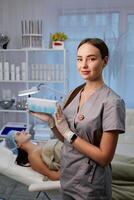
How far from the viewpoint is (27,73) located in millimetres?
3387

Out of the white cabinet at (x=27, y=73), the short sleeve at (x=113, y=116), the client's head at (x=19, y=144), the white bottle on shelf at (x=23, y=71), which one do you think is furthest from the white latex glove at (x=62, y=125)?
the white bottle on shelf at (x=23, y=71)

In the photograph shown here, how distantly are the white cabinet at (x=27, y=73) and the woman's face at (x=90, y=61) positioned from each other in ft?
7.06

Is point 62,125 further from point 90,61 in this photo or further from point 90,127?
point 90,61

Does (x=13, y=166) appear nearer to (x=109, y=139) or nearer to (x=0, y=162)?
(x=0, y=162)

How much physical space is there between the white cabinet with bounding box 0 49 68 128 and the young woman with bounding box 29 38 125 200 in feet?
6.98

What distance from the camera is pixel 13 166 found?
203 cm

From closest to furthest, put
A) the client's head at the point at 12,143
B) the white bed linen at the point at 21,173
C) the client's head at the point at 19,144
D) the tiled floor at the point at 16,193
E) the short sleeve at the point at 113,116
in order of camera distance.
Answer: the short sleeve at the point at 113,116 < the white bed linen at the point at 21,173 < the client's head at the point at 19,144 < the client's head at the point at 12,143 < the tiled floor at the point at 16,193

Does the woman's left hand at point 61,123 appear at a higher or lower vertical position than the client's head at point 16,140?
higher

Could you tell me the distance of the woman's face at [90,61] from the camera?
109 cm

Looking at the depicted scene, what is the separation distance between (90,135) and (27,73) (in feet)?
7.89

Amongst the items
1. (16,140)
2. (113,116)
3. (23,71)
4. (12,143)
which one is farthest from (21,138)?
(23,71)

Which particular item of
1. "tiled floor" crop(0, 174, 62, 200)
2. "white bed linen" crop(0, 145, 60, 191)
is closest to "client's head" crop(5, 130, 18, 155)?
"white bed linen" crop(0, 145, 60, 191)

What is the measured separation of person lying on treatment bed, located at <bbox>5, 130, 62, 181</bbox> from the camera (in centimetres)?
197

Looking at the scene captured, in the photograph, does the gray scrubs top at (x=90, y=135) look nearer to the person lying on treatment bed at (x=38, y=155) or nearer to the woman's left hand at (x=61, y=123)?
the woman's left hand at (x=61, y=123)
